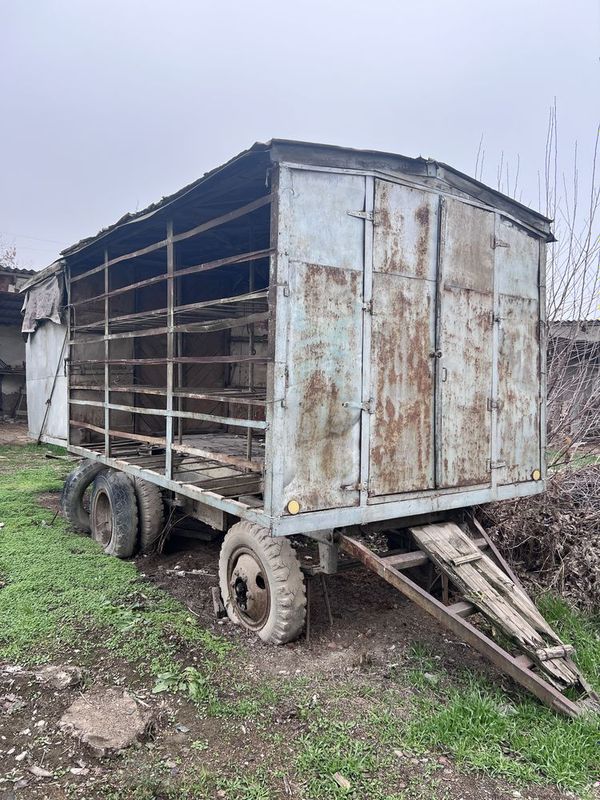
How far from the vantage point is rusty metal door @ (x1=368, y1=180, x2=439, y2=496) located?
3.72 meters

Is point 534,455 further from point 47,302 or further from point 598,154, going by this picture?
point 47,302

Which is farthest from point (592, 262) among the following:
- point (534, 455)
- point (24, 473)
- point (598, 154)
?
point (24, 473)

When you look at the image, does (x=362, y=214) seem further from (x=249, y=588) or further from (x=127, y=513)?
(x=127, y=513)

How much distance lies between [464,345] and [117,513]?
3.68 m

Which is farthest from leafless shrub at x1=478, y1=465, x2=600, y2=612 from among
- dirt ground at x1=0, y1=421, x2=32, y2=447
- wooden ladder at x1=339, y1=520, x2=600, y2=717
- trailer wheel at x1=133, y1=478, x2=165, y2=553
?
dirt ground at x1=0, y1=421, x2=32, y2=447

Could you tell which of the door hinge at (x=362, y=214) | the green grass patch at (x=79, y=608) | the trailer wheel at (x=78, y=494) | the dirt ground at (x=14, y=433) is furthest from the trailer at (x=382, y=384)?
the dirt ground at (x=14, y=433)

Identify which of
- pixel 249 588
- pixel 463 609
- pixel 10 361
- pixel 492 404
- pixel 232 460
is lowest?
pixel 249 588

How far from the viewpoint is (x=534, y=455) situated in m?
Result: 4.70

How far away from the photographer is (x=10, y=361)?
1611 cm

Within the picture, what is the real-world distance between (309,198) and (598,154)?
4.43 meters

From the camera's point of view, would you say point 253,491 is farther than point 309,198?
Yes

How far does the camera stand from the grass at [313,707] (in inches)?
99.0

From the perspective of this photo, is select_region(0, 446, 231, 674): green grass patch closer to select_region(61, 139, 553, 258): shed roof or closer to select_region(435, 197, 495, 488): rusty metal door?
select_region(435, 197, 495, 488): rusty metal door

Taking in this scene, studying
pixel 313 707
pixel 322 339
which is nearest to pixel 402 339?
pixel 322 339
